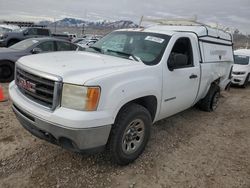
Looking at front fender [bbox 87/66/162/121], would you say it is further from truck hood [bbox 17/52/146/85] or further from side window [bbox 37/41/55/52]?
side window [bbox 37/41/55/52]

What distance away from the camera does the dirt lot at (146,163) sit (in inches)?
128

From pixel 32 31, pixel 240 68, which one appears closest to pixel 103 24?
pixel 32 31

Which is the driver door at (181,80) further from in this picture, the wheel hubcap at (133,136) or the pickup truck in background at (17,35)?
the pickup truck in background at (17,35)

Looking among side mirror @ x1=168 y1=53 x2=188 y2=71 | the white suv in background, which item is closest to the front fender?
side mirror @ x1=168 y1=53 x2=188 y2=71

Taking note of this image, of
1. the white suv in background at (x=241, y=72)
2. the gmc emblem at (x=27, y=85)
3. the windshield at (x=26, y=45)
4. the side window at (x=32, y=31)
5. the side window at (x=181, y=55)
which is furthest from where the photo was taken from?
the side window at (x=32, y=31)

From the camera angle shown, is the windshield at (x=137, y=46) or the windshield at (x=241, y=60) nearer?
the windshield at (x=137, y=46)

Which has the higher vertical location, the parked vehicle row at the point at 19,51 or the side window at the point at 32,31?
the parked vehicle row at the point at 19,51

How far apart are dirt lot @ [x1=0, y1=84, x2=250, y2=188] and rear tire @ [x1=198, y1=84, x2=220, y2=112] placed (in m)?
1.33

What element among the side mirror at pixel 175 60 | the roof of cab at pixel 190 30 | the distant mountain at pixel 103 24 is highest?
the roof of cab at pixel 190 30

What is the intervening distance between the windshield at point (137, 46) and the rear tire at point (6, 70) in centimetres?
448

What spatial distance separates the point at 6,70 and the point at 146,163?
20.3 feet

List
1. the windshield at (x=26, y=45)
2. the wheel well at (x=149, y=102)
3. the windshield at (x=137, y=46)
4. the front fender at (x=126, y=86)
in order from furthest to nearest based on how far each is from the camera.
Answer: the windshield at (x=26, y=45), the windshield at (x=137, y=46), the wheel well at (x=149, y=102), the front fender at (x=126, y=86)

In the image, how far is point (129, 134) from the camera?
11.6 ft

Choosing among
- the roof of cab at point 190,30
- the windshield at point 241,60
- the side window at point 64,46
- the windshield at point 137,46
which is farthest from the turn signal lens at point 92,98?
the windshield at point 241,60
